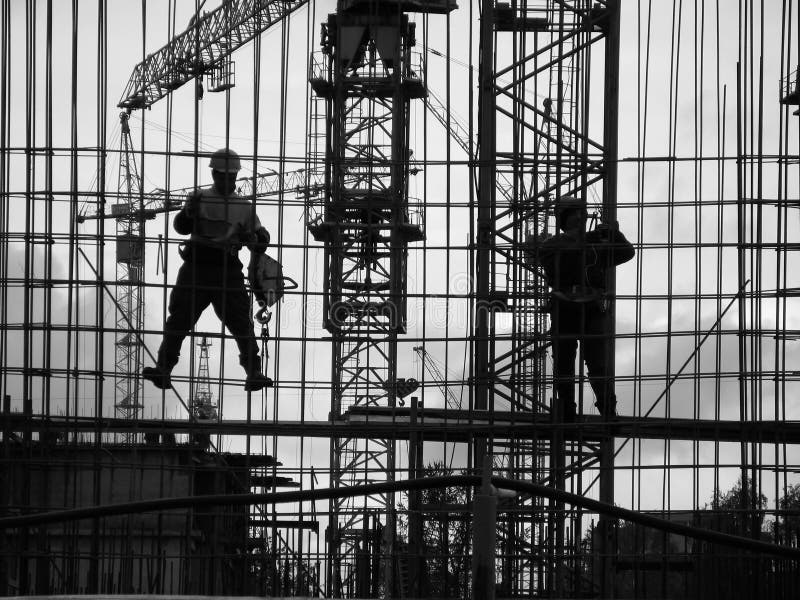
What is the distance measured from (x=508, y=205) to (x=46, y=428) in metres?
4.99

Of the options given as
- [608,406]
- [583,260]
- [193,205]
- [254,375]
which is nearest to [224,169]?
[193,205]

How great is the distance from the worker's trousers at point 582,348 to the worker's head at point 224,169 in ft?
9.13

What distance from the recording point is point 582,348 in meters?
13.5

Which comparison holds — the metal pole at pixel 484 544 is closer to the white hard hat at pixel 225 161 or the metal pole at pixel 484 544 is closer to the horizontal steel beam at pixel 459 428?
the horizontal steel beam at pixel 459 428

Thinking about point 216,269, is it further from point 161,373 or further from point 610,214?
point 610,214

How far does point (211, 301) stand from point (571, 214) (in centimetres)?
303

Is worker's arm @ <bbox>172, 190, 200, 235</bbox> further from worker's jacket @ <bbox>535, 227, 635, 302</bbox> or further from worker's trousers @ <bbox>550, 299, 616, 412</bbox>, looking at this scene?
worker's trousers @ <bbox>550, 299, 616, 412</bbox>

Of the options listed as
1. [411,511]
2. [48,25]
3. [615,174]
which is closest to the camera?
[411,511]

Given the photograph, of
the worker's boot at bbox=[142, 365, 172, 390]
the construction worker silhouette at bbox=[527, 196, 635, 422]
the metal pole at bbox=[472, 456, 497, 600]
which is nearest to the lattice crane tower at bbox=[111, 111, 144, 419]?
the worker's boot at bbox=[142, 365, 172, 390]

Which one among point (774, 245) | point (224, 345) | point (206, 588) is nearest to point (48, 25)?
point (224, 345)

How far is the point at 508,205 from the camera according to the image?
15.4 meters

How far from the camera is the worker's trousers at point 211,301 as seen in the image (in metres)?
13.0

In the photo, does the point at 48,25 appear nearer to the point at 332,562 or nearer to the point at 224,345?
the point at 224,345

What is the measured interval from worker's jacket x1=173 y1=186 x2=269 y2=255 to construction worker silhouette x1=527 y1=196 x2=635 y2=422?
2.24m
